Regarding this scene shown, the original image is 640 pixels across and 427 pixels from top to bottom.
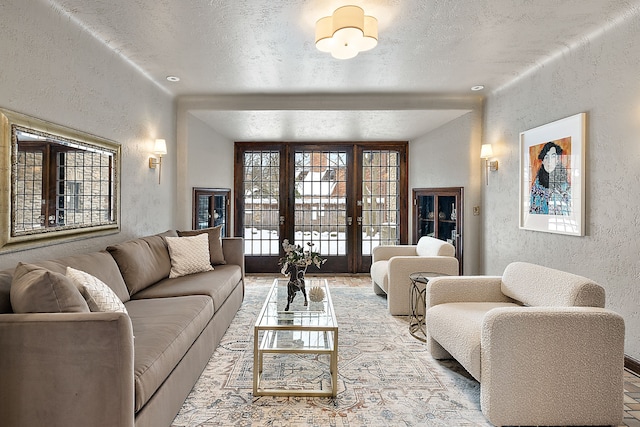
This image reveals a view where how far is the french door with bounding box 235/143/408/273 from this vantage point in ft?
21.6

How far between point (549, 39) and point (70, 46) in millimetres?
3804

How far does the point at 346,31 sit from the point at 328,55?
0.91 metres

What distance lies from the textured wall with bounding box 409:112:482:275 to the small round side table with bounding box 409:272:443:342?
122 cm

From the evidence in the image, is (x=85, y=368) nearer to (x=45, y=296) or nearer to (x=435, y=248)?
(x=45, y=296)

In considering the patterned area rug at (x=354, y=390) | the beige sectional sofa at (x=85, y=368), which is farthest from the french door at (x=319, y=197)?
the beige sectional sofa at (x=85, y=368)

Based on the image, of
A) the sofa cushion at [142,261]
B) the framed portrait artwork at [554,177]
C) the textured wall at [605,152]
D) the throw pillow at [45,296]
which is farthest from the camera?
the framed portrait artwork at [554,177]

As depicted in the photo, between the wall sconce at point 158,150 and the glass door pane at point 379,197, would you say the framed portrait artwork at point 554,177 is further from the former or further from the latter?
the wall sconce at point 158,150

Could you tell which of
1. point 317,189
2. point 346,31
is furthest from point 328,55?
point 317,189

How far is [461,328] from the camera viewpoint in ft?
7.67

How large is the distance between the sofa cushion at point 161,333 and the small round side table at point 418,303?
1.89 metres

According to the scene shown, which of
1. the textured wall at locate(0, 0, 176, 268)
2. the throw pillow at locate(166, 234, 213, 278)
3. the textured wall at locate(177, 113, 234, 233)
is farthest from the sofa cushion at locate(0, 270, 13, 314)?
the textured wall at locate(177, 113, 234, 233)

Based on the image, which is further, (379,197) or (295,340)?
(379,197)

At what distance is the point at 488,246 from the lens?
4617mm

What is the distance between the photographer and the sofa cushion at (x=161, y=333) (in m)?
1.73
